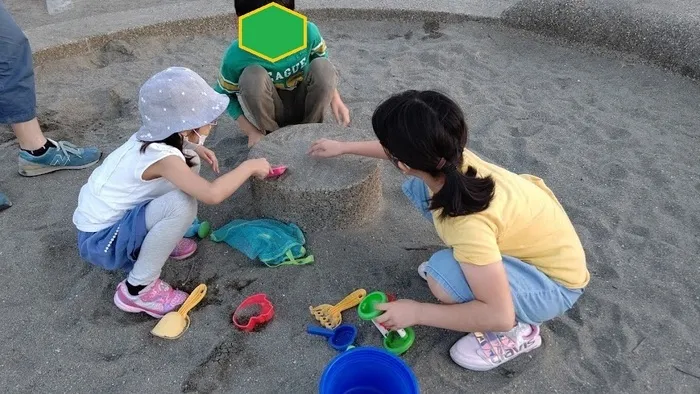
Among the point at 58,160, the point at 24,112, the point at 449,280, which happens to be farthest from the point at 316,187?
the point at 24,112

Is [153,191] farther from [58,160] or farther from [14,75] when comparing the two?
[14,75]

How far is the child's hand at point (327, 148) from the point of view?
6.93ft

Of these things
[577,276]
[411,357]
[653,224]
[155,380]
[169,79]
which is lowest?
[155,380]

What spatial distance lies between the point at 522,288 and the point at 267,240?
91 centimetres

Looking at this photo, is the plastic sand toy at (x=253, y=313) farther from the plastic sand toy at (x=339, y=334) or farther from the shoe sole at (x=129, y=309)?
the shoe sole at (x=129, y=309)

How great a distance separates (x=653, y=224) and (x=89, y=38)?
327 centimetres

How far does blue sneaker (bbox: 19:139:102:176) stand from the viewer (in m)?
2.53

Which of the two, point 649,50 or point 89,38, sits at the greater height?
point 649,50

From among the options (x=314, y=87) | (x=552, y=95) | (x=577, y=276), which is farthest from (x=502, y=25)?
(x=577, y=276)

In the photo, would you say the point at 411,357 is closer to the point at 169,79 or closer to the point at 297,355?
the point at 297,355

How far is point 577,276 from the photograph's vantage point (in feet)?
5.48

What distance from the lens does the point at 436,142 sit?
142cm

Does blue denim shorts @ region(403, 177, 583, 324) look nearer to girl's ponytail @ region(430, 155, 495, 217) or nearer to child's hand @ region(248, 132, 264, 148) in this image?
girl's ponytail @ region(430, 155, 495, 217)

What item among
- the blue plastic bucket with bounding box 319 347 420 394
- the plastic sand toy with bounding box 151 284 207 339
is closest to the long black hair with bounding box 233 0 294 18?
the plastic sand toy with bounding box 151 284 207 339
